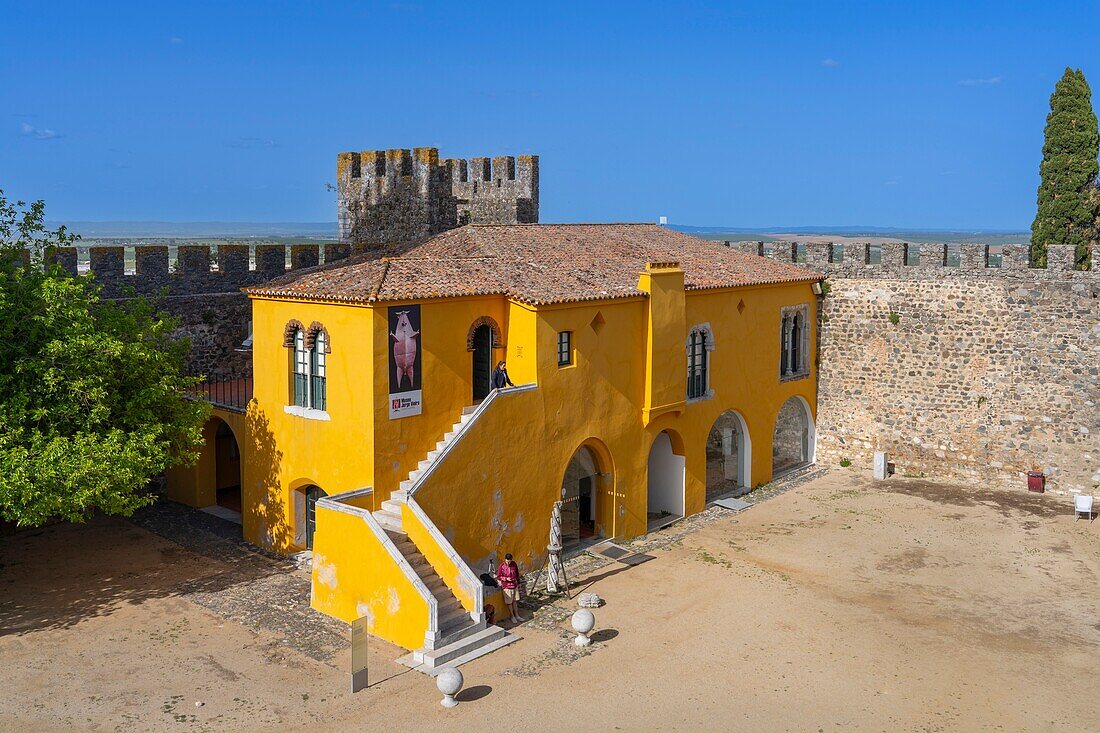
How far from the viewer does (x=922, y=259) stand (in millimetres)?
30266

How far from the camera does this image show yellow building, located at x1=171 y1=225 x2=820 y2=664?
19.6 meters

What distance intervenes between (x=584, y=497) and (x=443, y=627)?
321 inches

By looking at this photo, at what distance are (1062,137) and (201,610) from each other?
25.7 metres

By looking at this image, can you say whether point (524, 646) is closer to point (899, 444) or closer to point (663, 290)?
point (663, 290)

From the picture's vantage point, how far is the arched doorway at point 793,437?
32312 mm

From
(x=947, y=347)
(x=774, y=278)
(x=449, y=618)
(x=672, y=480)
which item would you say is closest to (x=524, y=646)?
(x=449, y=618)

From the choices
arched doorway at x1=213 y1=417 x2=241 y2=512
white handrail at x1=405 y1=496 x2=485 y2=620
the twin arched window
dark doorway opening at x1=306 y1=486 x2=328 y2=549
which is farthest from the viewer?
arched doorway at x1=213 y1=417 x2=241 y2=512

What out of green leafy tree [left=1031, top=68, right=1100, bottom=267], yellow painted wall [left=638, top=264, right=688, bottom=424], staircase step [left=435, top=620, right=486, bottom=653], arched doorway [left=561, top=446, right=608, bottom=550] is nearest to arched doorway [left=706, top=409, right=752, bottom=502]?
yellow painted wall [left=638, top=264, right=688, bottom=424]

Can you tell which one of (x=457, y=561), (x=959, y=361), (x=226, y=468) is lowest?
(x=226, y=468)

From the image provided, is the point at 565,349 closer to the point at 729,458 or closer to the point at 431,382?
the point at 431,382

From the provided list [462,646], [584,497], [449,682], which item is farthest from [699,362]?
[449,682]

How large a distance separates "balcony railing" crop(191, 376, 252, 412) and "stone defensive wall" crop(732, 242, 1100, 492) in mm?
16272

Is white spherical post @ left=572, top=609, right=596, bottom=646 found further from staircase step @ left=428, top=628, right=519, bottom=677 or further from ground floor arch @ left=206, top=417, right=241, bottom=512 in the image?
ground floor arch @ left=206, top=417, right=241, bottom=512

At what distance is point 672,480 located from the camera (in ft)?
89.0
